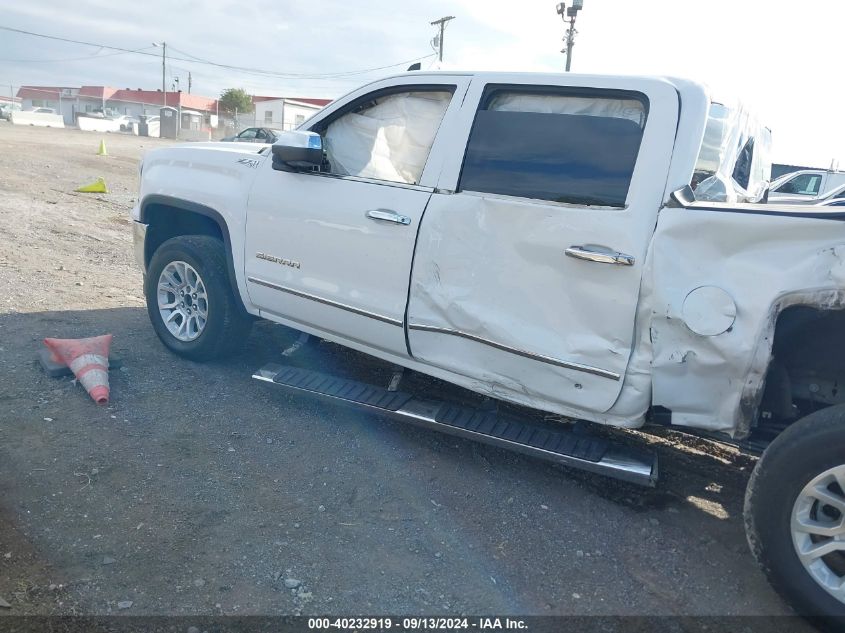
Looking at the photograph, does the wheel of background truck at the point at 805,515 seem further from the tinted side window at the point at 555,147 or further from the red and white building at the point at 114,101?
the red and white building at the point at 114,101

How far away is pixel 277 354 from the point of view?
5.26 meters

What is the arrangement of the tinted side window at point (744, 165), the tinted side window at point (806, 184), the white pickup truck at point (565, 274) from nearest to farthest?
the white pickup truck at point (565, 274) → the tinted side window at point (744, 165) → the tinted side window at point (806, 184)

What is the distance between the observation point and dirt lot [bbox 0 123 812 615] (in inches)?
109

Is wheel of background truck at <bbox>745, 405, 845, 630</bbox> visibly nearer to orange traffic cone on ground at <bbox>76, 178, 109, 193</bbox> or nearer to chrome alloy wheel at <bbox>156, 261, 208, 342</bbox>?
chrome alloy wheel at <bbox>156, 261, 208, 342</bbox>

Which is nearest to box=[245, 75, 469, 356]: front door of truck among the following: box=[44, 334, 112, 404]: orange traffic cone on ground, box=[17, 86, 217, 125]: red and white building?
box=[44, 334, 112, 404]: orange traffic cone on ground

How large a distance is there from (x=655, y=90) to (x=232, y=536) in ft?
8.99

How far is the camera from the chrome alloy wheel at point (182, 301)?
4.77 meters

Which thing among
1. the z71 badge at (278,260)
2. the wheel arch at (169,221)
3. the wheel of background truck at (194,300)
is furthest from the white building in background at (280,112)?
the z71 badge at (278,260)

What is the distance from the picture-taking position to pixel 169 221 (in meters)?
5.18

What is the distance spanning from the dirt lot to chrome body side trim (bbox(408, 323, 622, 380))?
75cm

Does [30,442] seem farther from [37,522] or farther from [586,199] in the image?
[586,199]

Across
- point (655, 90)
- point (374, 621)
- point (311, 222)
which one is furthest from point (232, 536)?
point (655, 90)

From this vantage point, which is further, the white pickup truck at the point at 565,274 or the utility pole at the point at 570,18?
the utility pole at the point at 570,18

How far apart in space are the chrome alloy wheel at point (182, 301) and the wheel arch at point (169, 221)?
0.32m
